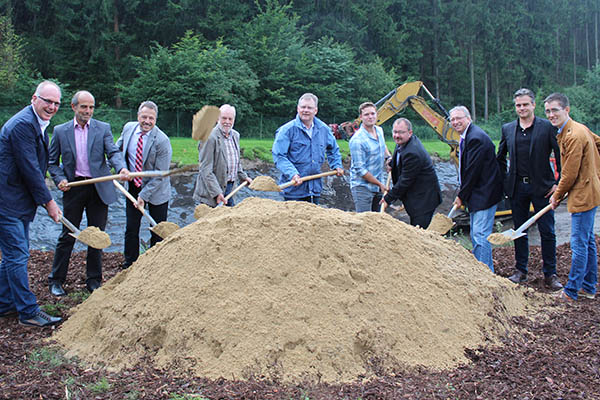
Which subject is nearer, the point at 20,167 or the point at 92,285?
the point at 20,167

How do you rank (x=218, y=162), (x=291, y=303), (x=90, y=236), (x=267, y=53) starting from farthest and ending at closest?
(x=267, y=53) → (x=218, y=162) → (x=90, y=236) → (x=291, y=303)

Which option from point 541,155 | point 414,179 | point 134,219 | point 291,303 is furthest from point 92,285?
point 541,155

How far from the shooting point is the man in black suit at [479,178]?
480 cm

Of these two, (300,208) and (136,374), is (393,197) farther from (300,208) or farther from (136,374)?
(136,374)

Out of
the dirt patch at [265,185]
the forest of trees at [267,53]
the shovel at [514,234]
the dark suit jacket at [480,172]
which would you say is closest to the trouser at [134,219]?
the dirt patch at [265,185]

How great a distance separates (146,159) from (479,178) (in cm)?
330

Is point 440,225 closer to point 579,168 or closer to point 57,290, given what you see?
point 579,168

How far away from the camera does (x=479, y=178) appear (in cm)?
490

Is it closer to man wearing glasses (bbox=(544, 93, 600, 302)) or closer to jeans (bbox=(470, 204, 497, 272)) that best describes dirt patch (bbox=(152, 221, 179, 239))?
jeans (bbox=(470, 204, 497, 272))

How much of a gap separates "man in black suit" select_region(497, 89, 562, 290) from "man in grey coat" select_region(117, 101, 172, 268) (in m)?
3.43

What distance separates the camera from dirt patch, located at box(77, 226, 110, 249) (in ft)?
14.0

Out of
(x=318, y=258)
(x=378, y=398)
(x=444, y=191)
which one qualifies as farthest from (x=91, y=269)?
(x=444, y=191)

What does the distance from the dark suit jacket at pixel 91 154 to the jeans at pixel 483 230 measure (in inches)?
134

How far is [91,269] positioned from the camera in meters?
4.79
